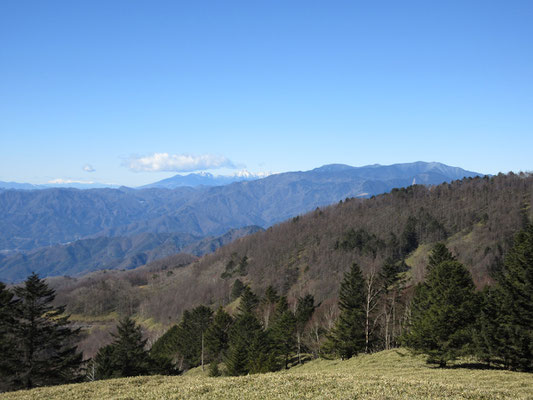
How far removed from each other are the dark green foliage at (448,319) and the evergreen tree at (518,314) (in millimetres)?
2089

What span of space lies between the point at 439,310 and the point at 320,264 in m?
133

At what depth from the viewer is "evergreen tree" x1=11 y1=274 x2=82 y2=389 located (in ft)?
104

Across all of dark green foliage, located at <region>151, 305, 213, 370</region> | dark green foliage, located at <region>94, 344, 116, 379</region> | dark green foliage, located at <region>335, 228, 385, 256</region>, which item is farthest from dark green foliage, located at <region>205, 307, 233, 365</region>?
dark green foliage, located at <region>335, 228, 385, 256</region>

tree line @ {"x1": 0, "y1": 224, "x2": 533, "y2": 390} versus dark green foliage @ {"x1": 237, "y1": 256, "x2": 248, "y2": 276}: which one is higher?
tree line @ {"x1": 0, "y1": 224, "x2": 533, "y2": 390}

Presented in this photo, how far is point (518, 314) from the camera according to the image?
26047 millimetres

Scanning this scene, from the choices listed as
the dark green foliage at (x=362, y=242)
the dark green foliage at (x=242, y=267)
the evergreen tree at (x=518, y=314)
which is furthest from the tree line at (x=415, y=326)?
the dark green foliage at (x=242, y=267)

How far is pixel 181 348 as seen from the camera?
7675cm

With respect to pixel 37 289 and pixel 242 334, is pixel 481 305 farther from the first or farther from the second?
pixel 37 289

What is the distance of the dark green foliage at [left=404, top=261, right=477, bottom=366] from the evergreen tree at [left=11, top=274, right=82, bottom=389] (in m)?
30.9

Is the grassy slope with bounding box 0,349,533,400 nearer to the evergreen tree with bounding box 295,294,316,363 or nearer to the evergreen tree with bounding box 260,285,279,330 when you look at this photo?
the evergreen tree with bounding box 295,294,316,363

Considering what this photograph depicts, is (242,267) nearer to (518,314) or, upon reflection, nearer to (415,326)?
(415,326)

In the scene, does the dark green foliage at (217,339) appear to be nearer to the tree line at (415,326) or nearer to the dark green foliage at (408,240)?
the tree line at (415,326)

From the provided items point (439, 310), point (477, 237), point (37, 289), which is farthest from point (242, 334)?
point (477, 237)

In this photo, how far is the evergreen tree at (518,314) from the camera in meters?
25.2
